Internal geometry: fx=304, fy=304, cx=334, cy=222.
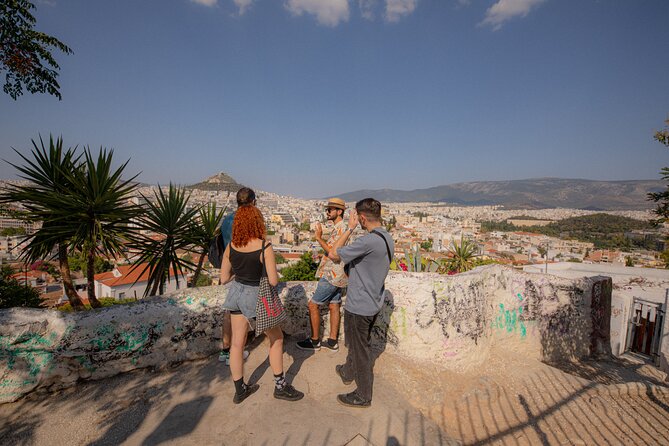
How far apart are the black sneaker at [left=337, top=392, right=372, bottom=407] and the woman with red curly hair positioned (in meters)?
0.35

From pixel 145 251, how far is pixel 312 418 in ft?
13.4

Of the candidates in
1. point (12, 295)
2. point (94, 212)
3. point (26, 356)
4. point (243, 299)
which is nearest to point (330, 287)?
point (243, 299)

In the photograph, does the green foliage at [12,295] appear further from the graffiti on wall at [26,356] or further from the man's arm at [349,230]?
the man's arm at [349,230]

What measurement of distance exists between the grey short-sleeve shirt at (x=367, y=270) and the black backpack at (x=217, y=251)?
137 centimetres

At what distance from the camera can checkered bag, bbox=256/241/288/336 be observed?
2.40 meters

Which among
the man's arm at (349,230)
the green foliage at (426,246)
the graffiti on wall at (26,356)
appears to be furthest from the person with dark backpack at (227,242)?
the green foliage at (426,246)

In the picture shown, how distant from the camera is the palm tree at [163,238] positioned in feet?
16.4

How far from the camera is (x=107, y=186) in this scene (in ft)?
14.5

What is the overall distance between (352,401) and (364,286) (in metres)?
0.93

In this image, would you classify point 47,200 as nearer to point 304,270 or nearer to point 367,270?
point 367,270

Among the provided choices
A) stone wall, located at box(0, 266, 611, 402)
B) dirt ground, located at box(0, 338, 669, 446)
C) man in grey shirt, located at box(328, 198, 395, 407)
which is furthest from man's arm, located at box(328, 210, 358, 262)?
dirt ground, located at box(0, 338, 669, 446)

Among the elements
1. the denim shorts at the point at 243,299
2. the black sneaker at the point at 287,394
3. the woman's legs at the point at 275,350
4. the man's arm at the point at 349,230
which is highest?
the man's arm at the point at 349,230

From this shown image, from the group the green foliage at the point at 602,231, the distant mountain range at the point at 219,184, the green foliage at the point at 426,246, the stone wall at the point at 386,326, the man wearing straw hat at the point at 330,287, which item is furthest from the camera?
the distant mountain range at the point at 219,184

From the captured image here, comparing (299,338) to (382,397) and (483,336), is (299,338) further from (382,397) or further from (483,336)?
(483,336)
